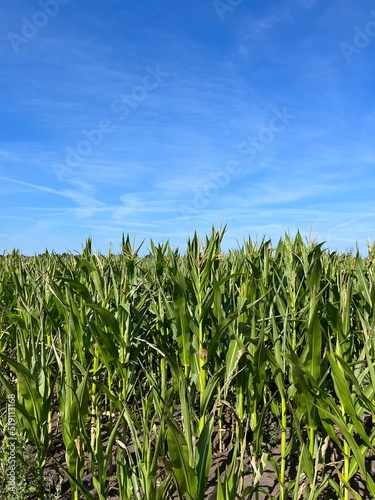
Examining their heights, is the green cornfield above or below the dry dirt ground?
above

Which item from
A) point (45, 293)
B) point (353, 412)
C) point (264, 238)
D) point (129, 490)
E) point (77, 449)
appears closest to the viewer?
point (129, 490)

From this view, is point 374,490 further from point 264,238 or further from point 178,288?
point 264,238

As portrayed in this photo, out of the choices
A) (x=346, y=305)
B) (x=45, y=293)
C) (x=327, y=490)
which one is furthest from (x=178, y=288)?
(x=45, y=293)

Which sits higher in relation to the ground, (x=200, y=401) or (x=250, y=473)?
(x=200, y=401)

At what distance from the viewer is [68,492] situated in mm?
2605

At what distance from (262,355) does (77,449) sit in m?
0.96

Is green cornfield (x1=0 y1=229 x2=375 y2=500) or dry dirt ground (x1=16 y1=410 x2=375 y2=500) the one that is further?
dry dirt ground (x1=16 y1=410 x2=375 y2=500)

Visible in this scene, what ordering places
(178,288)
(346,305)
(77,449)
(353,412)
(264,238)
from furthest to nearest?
1. (264,238)
2. (178,288)
3. (346,305)
4. (77,449)
5. (353,412)

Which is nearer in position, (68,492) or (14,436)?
(14,436)

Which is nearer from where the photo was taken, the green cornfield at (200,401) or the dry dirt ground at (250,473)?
the green cornfield at (200,401)

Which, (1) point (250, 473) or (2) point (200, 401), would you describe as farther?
(1) point (250, 473)

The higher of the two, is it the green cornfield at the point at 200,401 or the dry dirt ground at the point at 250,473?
the green cornfield at the point at 200,401

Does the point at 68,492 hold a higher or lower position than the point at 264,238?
lower

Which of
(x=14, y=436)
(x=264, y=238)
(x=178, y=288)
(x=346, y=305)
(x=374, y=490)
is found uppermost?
(x=264, y=238)
